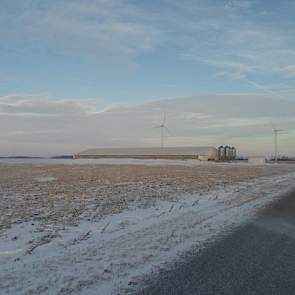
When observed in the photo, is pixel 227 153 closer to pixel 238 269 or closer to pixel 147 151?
pixel 147 151

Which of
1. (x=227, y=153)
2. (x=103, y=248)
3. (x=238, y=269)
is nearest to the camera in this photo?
(x=238, y=269)

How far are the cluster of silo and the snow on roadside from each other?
4760 inches

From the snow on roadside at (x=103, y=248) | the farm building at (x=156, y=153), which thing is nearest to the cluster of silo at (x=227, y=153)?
the farm building at (x=156, y=153)

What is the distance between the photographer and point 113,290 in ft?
19.3

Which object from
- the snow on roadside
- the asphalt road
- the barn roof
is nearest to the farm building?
the barn roof

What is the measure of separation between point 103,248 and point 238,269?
2726 mm

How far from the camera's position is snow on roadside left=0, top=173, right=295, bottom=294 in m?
6.17

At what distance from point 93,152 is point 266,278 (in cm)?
14807

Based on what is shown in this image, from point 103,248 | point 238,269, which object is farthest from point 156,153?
point 238,269

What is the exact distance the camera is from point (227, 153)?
453 ft

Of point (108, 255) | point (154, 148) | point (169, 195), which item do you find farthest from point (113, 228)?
point (154, 148)

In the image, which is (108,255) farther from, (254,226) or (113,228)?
(254,226)

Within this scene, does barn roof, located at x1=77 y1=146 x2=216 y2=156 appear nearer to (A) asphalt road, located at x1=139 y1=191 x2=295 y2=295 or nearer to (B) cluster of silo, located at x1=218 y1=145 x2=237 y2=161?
(B) cluster of silo, located at x1=218 y1=145 x2=237 y2=161

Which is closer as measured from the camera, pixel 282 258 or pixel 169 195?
pixel 282 258
